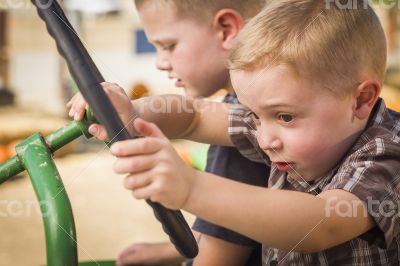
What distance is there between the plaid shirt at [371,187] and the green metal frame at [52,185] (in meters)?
0.33

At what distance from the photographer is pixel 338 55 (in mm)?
911

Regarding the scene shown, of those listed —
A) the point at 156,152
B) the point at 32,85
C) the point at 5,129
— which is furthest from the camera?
the point at 32,85

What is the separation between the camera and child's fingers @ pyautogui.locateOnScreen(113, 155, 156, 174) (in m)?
0.63

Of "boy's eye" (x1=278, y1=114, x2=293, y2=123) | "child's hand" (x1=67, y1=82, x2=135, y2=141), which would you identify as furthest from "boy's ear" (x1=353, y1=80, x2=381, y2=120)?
"child's hand" (x1=67, y1=82, x2=135, y2=141)

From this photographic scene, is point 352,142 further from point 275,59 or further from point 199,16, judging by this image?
point 199,16

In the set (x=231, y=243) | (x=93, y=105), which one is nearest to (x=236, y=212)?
(x=93, y=105)

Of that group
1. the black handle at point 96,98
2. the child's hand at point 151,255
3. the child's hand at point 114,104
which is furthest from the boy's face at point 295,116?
the child's hand at point 151,255

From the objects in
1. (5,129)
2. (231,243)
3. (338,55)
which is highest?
(338,55)

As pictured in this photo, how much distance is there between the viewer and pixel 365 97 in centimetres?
95

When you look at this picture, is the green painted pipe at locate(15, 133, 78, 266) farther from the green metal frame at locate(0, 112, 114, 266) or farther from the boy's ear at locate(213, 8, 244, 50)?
the boy's ear at locate(213, 8, 244, 50)

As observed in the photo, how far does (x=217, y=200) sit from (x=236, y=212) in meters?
0.03

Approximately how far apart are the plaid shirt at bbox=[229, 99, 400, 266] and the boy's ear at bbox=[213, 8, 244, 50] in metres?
0.37

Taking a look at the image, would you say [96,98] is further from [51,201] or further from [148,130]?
[51,201]

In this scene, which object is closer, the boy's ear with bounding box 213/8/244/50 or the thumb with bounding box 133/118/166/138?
the thumb with bounding box 133/118/166/138
